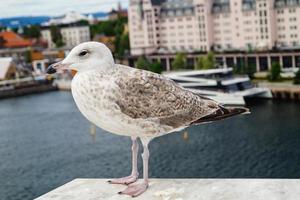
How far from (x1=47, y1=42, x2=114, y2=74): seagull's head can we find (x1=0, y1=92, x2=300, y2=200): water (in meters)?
5.86

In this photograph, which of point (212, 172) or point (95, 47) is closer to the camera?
point (95, 47)

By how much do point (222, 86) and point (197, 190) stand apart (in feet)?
49.7

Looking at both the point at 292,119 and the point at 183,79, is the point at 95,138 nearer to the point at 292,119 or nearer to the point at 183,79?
the point at 292,119

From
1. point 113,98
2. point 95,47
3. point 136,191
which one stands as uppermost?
point 95,47

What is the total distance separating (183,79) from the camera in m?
17.5

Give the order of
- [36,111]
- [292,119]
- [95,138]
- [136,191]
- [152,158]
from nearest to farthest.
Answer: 1. [136,191]
2. [152,158]
3. [95,138]
4. [292,119]
5. [36,111]

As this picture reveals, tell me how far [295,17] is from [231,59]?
2.95 metres

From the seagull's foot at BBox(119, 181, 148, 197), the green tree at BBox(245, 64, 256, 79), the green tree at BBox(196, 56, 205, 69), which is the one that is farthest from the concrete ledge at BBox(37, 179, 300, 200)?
the green tree at BBox(196, 56, 205, 69)

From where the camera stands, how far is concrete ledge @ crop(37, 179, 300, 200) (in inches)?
72.7

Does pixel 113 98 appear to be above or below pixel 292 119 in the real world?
above

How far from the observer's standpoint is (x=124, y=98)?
6.21 feet

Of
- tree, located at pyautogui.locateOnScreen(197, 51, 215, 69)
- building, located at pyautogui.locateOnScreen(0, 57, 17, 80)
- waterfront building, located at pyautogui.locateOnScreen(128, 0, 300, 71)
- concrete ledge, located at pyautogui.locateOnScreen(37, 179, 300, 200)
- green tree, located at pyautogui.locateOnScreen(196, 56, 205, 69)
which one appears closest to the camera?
concrete ledge, located at pyautogui.locateOnScreen(37, 179, 300, 200)

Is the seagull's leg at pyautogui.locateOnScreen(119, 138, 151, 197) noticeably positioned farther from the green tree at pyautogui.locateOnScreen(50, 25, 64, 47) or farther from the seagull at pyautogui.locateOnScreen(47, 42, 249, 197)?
the green tree at pyautogui.locateOnScreen(50, 25, 64, 47)

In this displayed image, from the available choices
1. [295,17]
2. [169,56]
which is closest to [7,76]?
[169,56]
